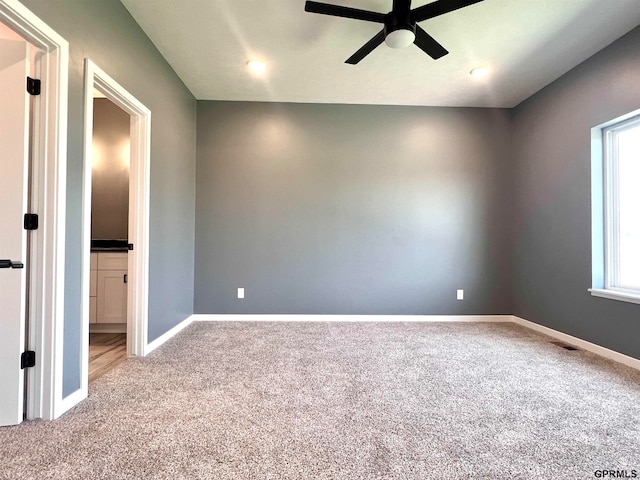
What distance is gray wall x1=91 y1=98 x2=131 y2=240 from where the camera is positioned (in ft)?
11.4

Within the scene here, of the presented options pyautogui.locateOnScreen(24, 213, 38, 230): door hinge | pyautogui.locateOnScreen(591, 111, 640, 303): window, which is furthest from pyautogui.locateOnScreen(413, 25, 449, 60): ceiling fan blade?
pyautogui.locateOnScreen(24, 213, 38, 230): door hinge

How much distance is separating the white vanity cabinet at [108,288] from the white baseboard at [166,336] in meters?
0.50

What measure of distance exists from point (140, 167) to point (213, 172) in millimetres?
1203

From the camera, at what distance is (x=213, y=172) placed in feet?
11.9

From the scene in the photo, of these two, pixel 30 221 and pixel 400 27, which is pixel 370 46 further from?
pixel 30 221

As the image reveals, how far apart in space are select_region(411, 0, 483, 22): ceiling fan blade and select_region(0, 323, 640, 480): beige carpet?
91.5 inches

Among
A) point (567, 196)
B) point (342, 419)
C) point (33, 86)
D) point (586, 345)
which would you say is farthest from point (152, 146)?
point (586, 345)

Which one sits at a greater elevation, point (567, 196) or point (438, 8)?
point (438, 8)

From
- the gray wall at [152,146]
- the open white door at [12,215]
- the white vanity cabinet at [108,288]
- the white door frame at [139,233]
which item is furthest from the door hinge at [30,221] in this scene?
the white vanity cabinet at [108,288]

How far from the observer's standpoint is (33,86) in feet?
5.01

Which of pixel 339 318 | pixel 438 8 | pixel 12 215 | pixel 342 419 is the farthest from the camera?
pixel 339 318

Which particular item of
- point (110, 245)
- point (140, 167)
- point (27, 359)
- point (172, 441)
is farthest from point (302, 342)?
point (110, 245)

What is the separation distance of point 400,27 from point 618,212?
2460 millimetres

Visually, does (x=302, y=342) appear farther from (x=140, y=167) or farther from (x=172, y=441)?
(x=140, y=167)
